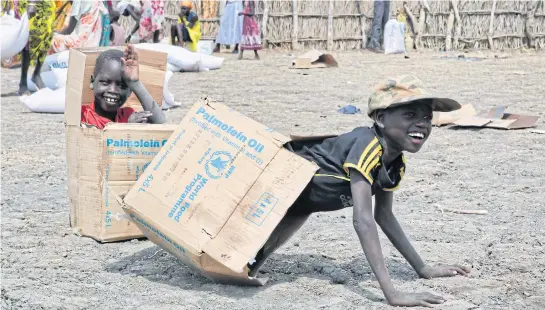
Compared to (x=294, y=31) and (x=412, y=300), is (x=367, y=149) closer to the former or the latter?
(x=412, y=300)

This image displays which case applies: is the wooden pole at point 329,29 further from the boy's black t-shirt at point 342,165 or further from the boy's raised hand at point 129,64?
the boy's black t-shirt at point 342,165

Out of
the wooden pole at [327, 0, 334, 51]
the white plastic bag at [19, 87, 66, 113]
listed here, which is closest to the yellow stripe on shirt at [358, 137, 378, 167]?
the white plastic bag at [19, 87, 66, 113]

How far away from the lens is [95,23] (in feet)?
33.8

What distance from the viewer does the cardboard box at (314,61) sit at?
1334 cm

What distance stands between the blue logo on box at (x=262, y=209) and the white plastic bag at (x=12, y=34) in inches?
272

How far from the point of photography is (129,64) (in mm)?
4148

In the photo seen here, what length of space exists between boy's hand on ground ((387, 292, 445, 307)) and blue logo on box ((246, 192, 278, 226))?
575mm

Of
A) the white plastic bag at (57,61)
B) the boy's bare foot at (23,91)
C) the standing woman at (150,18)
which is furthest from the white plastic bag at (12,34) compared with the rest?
the standing woman at (150,18)

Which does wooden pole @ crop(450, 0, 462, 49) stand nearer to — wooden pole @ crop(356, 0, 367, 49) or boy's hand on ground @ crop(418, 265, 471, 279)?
wooden pole @ crop(356, 0, 367, 49)

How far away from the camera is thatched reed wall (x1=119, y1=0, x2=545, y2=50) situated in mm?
18125

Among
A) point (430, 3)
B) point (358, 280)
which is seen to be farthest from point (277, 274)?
point (430, 3)

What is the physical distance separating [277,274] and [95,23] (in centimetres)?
738

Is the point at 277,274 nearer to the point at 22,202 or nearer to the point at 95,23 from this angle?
the point at 22,202

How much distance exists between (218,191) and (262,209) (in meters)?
0.21
